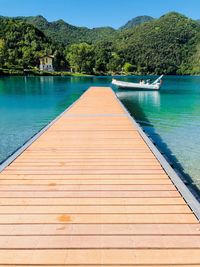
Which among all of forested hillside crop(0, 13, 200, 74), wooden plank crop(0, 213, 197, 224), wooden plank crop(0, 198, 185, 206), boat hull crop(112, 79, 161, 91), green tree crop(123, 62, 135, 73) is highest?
forested hillside crop(0, 13, 200, 74)

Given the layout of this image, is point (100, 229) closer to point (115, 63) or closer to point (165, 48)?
point (115, 63)

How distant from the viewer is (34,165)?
6.29m

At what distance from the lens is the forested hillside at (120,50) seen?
124 metres

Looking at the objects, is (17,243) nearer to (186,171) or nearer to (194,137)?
(186,171)

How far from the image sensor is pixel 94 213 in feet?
13.2

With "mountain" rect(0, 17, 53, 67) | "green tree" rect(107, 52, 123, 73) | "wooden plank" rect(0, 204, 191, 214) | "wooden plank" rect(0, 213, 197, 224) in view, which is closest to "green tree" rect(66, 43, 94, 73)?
"mountain" rect(0, 17, 53, 67)

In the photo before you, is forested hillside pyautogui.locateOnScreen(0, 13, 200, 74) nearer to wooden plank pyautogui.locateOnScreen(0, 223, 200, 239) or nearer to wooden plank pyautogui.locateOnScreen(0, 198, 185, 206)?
wooden plank pyautogui.locateOnScreen(0, 198, 185, 206)

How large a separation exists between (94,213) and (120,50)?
174823 millimetres

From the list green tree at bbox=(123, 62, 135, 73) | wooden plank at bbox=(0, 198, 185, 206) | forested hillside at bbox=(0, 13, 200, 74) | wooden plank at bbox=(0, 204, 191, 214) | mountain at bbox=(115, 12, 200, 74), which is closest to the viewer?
wooden plank at bbox=(0, 204, 191, 214)

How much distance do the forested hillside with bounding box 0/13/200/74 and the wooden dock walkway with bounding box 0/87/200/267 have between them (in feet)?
339

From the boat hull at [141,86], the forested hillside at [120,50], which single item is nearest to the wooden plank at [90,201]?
the boat hull at [141,86]

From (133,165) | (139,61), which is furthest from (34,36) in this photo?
(133,165)

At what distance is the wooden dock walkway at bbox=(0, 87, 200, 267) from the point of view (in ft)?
10.2

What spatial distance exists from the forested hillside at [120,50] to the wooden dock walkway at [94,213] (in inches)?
4070
